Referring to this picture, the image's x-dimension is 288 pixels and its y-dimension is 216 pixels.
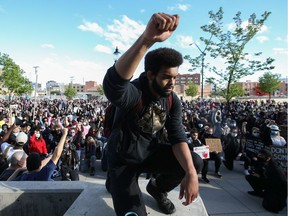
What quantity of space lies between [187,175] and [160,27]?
1.09m

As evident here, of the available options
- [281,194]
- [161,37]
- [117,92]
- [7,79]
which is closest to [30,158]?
[117,92]

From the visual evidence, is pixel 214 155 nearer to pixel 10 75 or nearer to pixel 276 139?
pixel 276 139

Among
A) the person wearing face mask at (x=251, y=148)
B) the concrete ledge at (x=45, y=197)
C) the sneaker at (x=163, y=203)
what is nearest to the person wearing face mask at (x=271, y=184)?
the person wearing face mask at (x=251, y=148)

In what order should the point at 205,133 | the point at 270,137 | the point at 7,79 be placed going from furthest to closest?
1. the point at 7,79
2. the point at 205,133
3. the point at 270,137

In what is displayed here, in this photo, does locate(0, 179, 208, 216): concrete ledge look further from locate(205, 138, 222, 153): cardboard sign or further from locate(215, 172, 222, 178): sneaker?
locate(205, 138, 222, 153): cardboard sign

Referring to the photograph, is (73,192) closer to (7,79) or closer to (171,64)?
(171,64)

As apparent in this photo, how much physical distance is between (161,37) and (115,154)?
102 centimetres

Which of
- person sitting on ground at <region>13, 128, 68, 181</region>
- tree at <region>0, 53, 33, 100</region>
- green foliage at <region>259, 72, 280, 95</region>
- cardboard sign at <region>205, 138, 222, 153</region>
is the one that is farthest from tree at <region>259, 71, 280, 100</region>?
person sitting on ground at <region>13, 128, 68, 181</region>

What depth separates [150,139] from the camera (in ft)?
6.53

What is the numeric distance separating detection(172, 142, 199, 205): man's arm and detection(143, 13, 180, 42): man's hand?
92cm

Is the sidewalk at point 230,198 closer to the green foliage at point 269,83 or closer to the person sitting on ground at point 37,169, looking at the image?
the person sitting on ground at point 37,169

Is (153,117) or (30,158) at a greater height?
(153,117)

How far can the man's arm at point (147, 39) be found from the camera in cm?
122

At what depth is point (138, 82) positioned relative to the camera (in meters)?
1.78
